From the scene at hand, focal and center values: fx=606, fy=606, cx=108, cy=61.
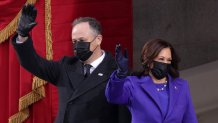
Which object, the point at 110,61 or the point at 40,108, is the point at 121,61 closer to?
the point at 110,61

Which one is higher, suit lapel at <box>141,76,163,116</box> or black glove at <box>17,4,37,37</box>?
black glove at <box>17,4,37,37</box>

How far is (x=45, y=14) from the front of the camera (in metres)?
3.28

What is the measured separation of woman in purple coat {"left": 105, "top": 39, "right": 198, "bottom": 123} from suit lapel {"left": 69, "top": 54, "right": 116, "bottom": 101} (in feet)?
0.40

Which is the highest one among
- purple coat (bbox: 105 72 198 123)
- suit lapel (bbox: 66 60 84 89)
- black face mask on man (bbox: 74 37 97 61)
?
black face mask on man (bbox: 74 37 97 61)

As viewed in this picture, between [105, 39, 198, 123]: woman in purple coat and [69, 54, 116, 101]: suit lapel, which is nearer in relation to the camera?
[105, 39, 198, 123]: woman in purple coat

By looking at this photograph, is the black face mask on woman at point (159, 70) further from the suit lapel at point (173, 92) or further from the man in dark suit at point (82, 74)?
the man in dark suit at point (82, 74)

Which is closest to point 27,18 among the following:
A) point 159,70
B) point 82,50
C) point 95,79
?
point 82,50

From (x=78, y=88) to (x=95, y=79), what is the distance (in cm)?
8

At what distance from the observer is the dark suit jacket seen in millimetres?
2414

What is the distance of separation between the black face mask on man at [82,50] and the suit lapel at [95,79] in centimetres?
7

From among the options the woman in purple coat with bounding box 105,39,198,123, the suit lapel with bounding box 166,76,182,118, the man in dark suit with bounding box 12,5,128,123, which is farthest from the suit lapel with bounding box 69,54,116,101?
the suit lapel with bounding box 166,76,182,118

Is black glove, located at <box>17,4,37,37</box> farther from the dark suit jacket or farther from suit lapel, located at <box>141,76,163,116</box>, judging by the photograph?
suit lapel, located at <box>141,76,163,116</box>

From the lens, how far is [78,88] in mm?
2432

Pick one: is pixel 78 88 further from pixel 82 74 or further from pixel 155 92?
pixel 155 92
